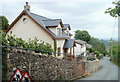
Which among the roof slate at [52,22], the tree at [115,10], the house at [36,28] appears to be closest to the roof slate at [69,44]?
the house at [36,28]

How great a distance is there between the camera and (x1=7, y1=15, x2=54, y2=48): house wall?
16.3 meters

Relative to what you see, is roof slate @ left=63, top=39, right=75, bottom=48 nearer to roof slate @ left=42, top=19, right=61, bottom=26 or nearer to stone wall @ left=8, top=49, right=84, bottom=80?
roof slate @ left=42, top=19, right=61, bottom=26

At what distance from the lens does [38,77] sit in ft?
22.3

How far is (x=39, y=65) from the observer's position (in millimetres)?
7012

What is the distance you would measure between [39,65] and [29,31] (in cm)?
1023

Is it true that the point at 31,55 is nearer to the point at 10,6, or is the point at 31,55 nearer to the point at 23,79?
the point at 23,79

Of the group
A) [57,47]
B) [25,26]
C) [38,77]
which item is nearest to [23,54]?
[38,77]

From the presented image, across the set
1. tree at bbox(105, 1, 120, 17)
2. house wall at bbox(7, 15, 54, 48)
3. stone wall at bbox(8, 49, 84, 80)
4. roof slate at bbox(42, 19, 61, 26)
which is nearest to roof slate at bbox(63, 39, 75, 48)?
house wall at bbox(7, 15, 54, 48)

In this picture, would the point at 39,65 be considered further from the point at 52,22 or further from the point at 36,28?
the point at 52,22

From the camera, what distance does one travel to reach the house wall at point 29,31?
640 inches

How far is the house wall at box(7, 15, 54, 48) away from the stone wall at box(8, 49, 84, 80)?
6222 mm

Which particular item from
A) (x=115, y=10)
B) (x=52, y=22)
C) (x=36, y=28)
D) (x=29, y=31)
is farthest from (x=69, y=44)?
(x=115, y=10)

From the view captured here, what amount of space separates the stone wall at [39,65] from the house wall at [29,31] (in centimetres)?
622

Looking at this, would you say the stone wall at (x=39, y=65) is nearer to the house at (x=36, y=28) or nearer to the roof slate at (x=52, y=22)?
the house at (x=36, y=28)
